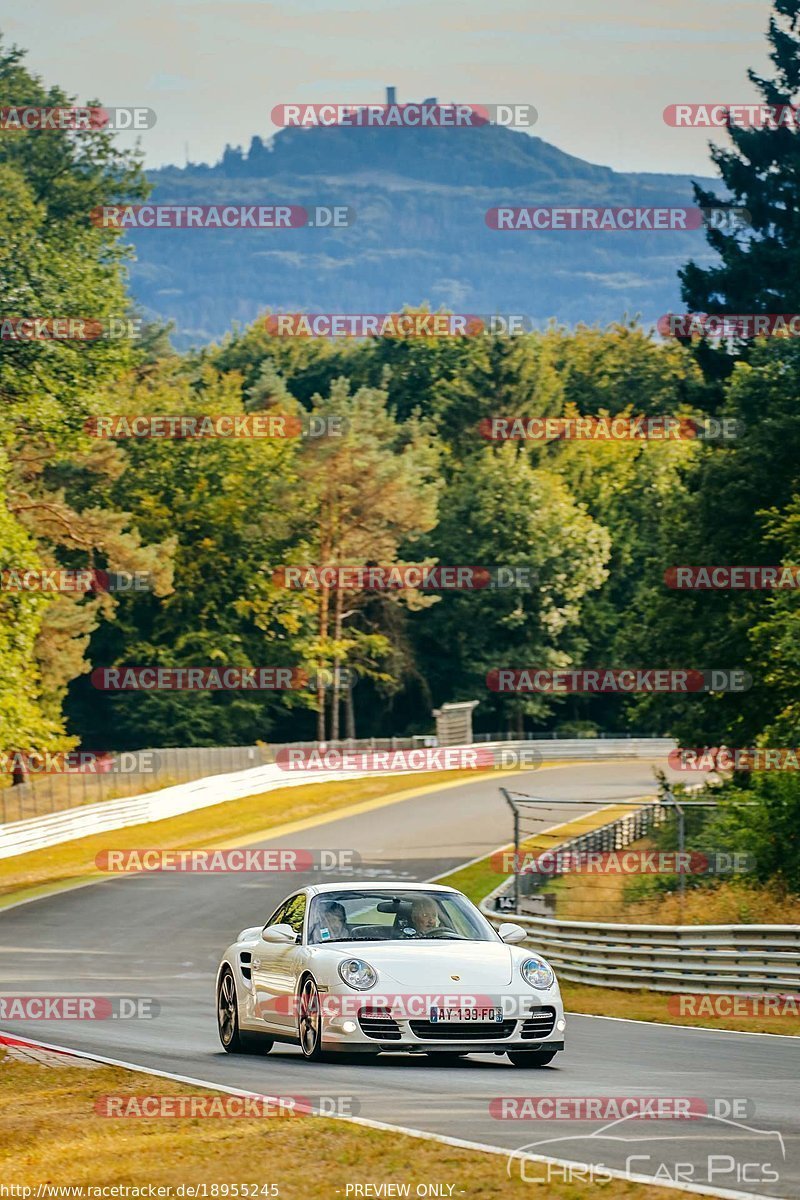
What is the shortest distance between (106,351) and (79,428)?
542 centimetres

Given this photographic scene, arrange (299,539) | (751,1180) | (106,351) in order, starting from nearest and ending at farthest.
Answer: (751,1180) → (106,351) → (299,539)

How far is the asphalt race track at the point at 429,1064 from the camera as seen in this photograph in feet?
30.2

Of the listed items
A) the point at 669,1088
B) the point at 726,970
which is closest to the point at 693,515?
the point at 726,970

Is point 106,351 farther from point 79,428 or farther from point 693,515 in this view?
point 693,515

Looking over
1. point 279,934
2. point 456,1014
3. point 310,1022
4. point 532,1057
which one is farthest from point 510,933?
point 279,934

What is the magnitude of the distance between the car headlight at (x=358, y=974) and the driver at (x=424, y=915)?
1023mm

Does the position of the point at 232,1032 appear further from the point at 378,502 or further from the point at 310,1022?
the point at 378,502

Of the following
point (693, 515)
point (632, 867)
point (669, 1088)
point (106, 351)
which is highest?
point (106, 351)

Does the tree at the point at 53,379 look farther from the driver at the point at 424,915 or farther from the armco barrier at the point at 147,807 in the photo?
the driver at the point at 424,915

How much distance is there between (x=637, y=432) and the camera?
99.3 metres

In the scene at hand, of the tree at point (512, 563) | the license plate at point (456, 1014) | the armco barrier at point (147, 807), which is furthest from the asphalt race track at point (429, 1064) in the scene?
the tree at point (512, 563)

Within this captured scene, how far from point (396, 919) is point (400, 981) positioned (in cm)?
120

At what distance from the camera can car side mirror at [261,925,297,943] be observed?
13.9 meters

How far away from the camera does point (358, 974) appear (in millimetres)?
12875
